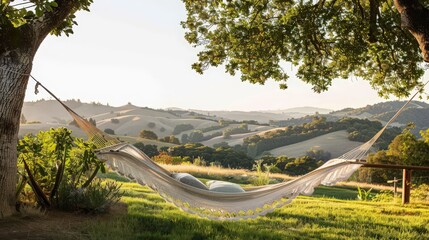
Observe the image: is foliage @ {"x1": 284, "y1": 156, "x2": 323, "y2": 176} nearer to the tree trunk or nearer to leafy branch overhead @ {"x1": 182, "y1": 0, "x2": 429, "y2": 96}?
leafy branch overhead @ {"x1": 182, "y1": 0, "x2": 429, "y2": 96}

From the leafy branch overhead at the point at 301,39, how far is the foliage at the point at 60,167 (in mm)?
4050

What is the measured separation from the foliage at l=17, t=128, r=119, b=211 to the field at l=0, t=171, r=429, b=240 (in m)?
0.24

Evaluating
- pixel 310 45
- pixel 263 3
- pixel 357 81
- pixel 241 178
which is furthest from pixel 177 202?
pixel 241 178

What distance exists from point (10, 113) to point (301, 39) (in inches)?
212

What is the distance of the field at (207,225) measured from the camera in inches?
159

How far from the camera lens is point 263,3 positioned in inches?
325

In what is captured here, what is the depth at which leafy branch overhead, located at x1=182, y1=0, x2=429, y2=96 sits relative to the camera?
8.04 meters

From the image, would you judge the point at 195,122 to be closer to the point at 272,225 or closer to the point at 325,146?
the point at 325,146

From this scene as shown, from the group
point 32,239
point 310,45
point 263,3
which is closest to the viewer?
point 32,239

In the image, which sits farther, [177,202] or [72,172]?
[72,172]

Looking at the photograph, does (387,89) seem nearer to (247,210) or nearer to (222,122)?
(247,210)

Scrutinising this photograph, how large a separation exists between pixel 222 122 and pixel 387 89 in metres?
40.7

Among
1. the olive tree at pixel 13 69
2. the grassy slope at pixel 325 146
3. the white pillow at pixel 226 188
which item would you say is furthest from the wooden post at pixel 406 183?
the grassy slope at pixel 325 146

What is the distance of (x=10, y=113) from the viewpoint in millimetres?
4312
